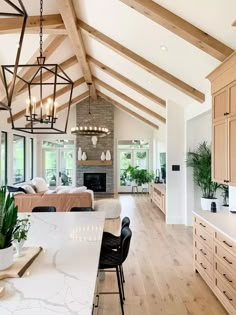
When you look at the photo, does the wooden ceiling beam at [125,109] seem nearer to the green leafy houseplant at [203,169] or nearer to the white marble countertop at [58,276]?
the green leafy houseplant at [203,169]

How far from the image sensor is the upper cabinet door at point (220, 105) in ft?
11.8

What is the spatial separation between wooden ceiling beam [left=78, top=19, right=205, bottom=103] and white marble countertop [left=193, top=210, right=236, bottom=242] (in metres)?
2.66

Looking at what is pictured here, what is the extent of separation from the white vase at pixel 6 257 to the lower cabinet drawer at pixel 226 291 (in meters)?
2.10

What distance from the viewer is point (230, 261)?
2.82 meters

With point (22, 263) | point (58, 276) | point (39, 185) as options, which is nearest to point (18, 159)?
point (39, 185)

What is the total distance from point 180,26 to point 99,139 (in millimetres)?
9410

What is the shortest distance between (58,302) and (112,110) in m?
11.8

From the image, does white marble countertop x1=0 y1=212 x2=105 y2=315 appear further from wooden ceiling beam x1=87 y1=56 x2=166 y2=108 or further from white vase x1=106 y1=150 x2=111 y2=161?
white vase x1=106 y1=150 x2=111 y2=161

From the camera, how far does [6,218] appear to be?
1797 mm

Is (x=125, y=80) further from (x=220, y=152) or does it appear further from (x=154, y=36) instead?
(x=220, y=152)

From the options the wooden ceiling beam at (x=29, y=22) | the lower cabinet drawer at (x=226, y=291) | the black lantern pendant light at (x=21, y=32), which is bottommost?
the lower cabinet drawer at (x=226, y=291)

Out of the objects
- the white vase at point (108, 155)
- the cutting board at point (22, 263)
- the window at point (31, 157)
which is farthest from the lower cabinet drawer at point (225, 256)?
the window at point (31, 157)

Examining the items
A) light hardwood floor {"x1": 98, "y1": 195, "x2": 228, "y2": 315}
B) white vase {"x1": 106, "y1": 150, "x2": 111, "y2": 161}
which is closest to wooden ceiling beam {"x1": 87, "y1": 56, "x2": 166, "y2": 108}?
light hardwood floor {"x1": 98, "y1": 195, "x2": 228, "y2": 315}

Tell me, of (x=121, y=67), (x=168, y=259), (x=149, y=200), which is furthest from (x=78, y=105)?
(x=168, y=259)
